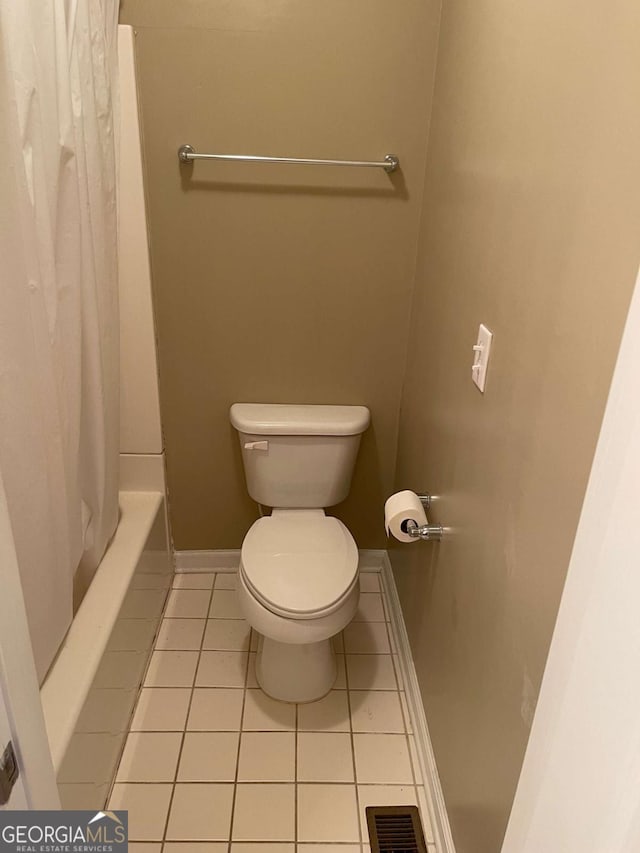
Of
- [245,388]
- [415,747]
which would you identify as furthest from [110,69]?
[415,747]

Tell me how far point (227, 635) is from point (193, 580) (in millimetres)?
337

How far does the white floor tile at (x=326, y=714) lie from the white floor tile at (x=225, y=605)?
1.48 feet

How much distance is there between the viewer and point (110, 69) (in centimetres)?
163

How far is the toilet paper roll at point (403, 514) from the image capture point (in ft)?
5.02

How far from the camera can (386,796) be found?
1.61m

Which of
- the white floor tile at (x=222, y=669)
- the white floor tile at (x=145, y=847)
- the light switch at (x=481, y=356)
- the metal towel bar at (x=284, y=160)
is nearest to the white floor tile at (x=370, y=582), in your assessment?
the white floor tile at (x=222, y=669)

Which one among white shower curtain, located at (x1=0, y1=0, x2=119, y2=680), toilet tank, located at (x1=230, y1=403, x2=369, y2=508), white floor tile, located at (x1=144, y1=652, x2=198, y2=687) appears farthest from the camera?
toilet tank, located at (x1=230, y1=403, x2=369, y2=508)

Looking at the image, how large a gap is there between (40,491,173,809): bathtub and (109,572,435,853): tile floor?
0.29ft

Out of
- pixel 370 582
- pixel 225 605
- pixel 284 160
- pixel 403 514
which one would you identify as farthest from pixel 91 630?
pixel 284 160

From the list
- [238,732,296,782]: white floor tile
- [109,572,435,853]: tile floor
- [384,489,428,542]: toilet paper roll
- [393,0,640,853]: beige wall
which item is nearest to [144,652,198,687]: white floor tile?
[109,572,435,853]: tile floor

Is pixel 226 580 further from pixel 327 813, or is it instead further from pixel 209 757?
pixel 327 813

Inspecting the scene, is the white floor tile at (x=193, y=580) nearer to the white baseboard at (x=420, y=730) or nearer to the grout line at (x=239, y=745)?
the grout line at (x=239, y=745)

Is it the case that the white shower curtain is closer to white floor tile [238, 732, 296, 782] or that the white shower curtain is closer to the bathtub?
the bathtub

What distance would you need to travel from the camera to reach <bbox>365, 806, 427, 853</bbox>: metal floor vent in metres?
1.48
